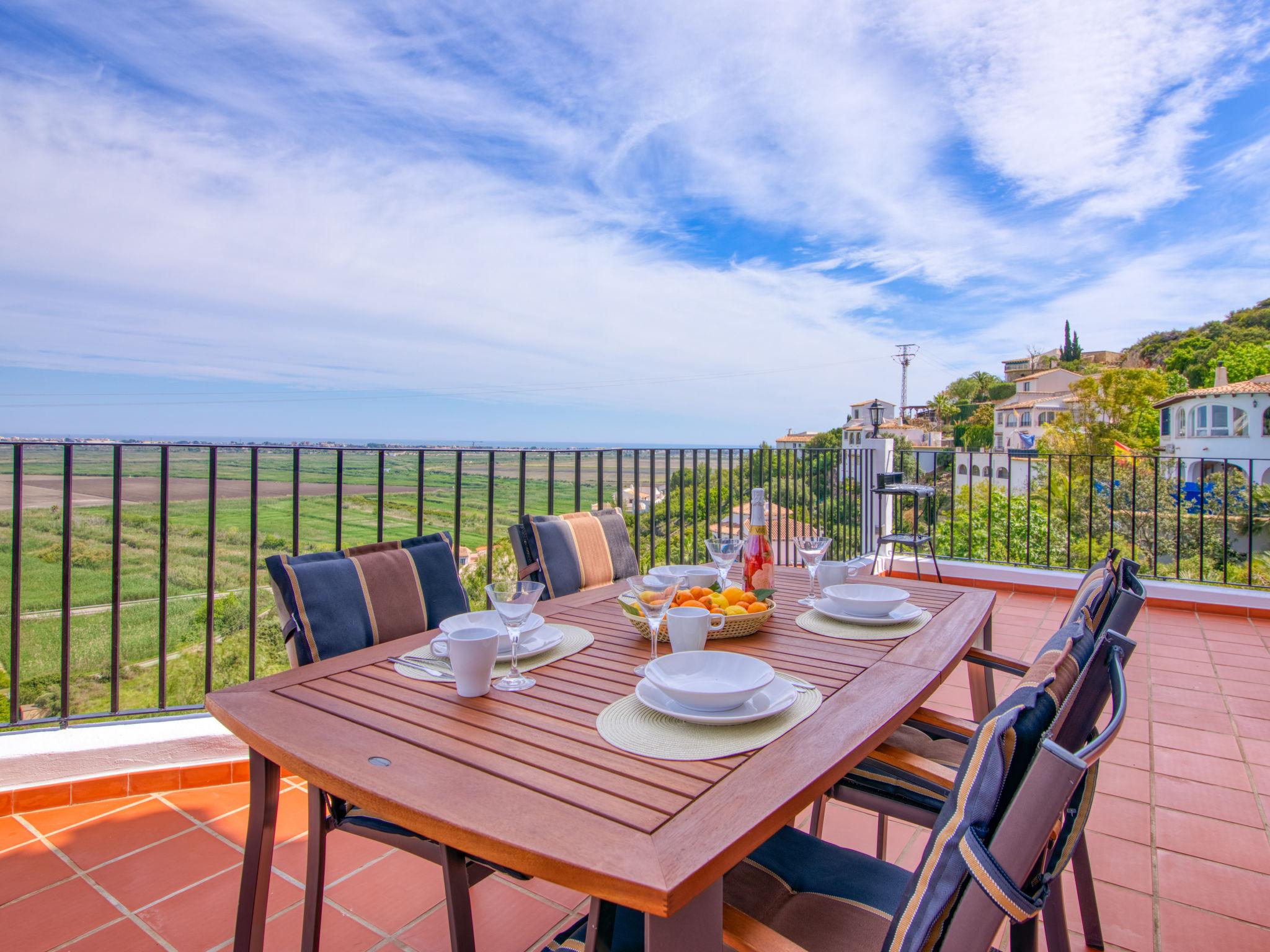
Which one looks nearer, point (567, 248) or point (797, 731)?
point (797, 731)

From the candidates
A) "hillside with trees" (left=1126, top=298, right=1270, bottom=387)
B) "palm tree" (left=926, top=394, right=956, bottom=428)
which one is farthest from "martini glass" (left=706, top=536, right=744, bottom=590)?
"palm tree" (left=926, top=394, right=956, bottom=428)

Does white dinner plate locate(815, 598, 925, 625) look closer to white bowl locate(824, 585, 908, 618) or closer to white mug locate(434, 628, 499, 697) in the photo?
white bowl locate(824, 585, 908, 618)

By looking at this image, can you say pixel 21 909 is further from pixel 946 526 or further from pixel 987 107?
pixel 987 107

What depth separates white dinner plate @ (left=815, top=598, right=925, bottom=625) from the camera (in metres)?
1.55

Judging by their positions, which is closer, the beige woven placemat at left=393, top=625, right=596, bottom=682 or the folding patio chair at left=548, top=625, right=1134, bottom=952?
the folding patio chair at left=548, top=625, right=1134, bottom=952

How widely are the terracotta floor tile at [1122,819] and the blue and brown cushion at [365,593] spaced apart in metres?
1.98

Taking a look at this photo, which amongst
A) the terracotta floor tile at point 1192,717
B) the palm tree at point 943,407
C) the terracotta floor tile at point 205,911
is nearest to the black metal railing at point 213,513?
the terracotta floor tile at point 205,911

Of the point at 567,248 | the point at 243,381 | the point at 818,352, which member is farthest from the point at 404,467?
the point at 243,381

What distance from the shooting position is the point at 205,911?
154cm

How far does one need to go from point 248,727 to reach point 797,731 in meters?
0.80

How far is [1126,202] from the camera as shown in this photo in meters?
20.5

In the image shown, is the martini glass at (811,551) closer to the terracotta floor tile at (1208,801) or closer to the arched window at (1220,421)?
the terracotta floor tile at (1208,801)

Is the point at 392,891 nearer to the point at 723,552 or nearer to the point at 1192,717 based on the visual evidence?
the point at 723,552

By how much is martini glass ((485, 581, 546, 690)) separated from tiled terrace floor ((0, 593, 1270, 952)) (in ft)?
2.38
